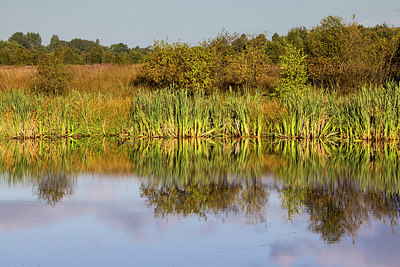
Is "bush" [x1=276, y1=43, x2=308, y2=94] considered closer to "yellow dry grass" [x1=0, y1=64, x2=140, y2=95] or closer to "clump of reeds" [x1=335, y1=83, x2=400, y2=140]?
"yellow dry grass" [x1=0, y1=64, x2=140, y2=95]

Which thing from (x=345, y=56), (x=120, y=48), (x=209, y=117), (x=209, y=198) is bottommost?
(x=209, y=198)

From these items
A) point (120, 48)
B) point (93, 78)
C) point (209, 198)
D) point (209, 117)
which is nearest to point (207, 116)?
point (209, 117)

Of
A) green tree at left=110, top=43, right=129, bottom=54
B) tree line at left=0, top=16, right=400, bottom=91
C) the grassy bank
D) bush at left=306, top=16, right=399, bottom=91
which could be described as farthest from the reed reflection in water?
green tree at left=110, top=43, right=129, bottom=54

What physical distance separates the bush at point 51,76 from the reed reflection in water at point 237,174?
404 inches

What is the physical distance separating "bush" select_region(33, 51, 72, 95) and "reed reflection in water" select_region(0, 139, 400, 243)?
10274 mm

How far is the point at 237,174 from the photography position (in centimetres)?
1173

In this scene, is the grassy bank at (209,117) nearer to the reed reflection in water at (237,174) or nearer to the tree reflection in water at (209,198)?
the reed reflection in water at (237,174)

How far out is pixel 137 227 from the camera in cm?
740

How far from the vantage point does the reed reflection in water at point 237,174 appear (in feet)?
27.4

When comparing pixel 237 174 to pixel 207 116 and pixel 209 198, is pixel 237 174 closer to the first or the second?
pixel 209 198

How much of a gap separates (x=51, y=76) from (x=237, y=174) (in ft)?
61.8

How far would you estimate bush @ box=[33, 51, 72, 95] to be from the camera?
91.8 feet

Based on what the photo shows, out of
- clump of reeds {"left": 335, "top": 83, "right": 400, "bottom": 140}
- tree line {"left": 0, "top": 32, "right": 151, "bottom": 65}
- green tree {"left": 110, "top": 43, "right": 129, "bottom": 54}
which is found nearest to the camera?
clump of reeds {"left": 335, "top": 83, "right": 400, "bottom": 140}

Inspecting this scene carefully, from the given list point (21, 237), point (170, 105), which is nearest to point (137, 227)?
point (21, 237)
